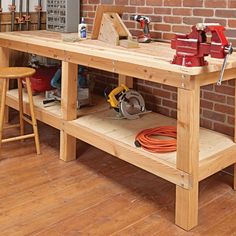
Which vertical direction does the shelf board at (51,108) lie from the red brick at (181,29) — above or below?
below

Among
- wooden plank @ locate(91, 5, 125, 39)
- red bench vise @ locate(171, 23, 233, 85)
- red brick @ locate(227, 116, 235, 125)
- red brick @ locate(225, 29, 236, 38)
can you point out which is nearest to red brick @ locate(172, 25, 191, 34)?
red brick @ locate(225, 29, 236, 38)

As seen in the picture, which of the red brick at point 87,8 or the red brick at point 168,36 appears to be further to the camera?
the red brick at point 87,8

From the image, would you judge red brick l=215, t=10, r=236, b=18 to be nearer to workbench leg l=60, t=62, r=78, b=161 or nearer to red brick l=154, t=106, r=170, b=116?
red brick l=154, t=106, r=170, b=116

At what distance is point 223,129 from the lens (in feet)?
8.98

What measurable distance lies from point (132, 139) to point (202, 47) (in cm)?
84

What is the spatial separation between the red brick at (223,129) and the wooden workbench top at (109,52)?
0.61 meters

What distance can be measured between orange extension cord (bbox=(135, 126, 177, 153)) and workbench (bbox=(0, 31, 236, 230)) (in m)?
0.05

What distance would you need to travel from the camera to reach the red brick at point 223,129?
2.69m

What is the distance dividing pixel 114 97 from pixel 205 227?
1273mm

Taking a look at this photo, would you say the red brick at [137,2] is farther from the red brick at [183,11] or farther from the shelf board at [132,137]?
the shelf board at [132,137]

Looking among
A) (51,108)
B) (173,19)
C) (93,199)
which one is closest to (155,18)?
(173,19)

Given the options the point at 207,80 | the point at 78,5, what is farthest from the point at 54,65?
the point at 207,80

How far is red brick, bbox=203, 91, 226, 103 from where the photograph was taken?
2.71 metres

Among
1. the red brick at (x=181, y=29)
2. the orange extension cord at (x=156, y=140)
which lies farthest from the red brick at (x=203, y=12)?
the orange extension cord at (x=156, y=140)
